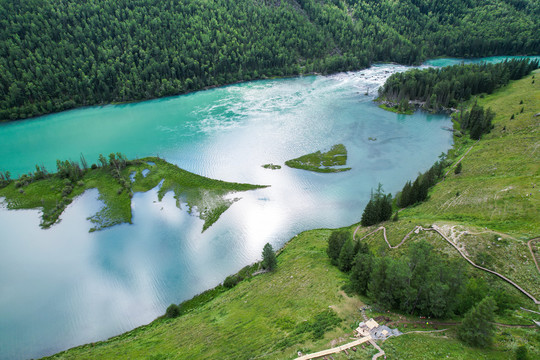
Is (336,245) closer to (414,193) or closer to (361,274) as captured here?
(361,274)

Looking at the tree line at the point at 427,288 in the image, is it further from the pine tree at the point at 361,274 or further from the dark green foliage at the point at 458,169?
the dark green foliage at the point at 458,169

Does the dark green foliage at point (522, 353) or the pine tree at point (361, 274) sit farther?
the pine tree at point (361, 274)

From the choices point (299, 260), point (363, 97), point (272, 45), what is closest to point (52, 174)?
point (299, 260)

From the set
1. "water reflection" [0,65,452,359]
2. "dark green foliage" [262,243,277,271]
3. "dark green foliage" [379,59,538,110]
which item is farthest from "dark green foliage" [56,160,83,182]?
"dark green foliage" [379,59,538,110]

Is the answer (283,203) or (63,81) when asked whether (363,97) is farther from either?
(63,81)

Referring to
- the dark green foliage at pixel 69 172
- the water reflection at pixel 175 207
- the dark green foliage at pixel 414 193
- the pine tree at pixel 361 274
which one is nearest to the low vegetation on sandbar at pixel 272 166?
the water reflection at pixel 175 207

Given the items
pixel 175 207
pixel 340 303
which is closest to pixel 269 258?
pixel 340 303
